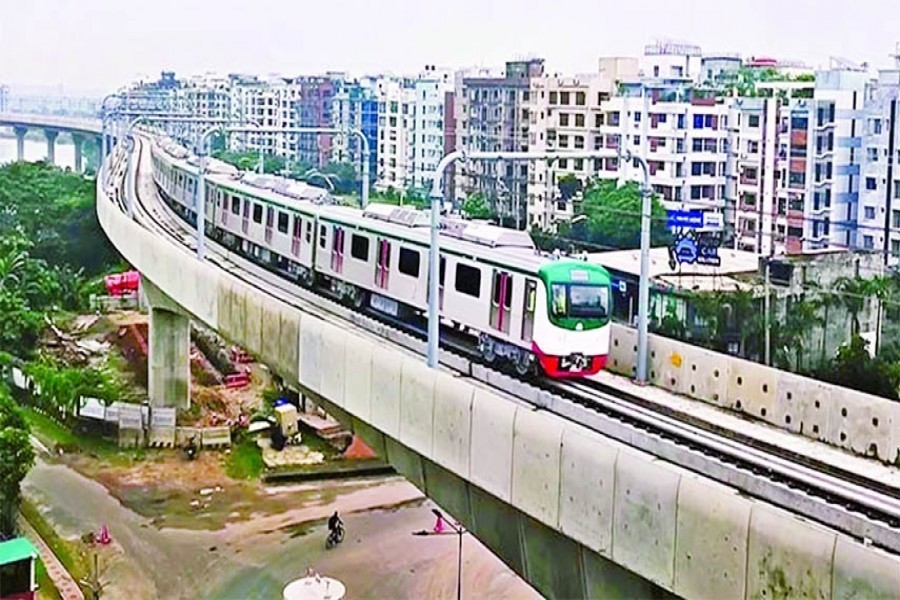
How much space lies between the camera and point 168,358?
2595 cm

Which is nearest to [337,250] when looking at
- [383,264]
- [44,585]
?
[383,264]

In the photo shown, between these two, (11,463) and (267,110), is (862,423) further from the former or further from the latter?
(267,110)

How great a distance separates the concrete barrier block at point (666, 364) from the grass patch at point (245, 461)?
1087 cm

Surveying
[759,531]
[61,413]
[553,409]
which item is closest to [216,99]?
[61,413]

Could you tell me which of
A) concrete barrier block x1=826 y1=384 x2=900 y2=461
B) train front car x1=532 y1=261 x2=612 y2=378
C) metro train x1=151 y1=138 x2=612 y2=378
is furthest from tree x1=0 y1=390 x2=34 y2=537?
concrete barrier block x1=826 y1=384 x2=900 y2=461

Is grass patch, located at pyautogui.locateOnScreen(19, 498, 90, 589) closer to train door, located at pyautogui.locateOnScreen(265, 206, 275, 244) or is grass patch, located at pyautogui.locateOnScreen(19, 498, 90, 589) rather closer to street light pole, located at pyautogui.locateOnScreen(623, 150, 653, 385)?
train door, located at pyautogui.locateOnScreen(265, 206, 275, 244)

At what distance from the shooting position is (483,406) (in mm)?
9930

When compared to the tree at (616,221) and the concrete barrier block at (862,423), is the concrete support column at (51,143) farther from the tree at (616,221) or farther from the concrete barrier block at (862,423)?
the concrete barrier block at (862,423)

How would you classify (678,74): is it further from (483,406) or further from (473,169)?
(483,406)

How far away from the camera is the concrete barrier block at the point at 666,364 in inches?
514

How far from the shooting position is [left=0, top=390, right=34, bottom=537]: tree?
712 inches

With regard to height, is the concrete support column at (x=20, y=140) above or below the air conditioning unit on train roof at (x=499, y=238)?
above

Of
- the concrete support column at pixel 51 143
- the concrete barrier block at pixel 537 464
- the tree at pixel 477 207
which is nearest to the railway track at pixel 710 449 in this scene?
the concrete barrier block at pixel 537 464

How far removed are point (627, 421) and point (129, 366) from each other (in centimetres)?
2209
